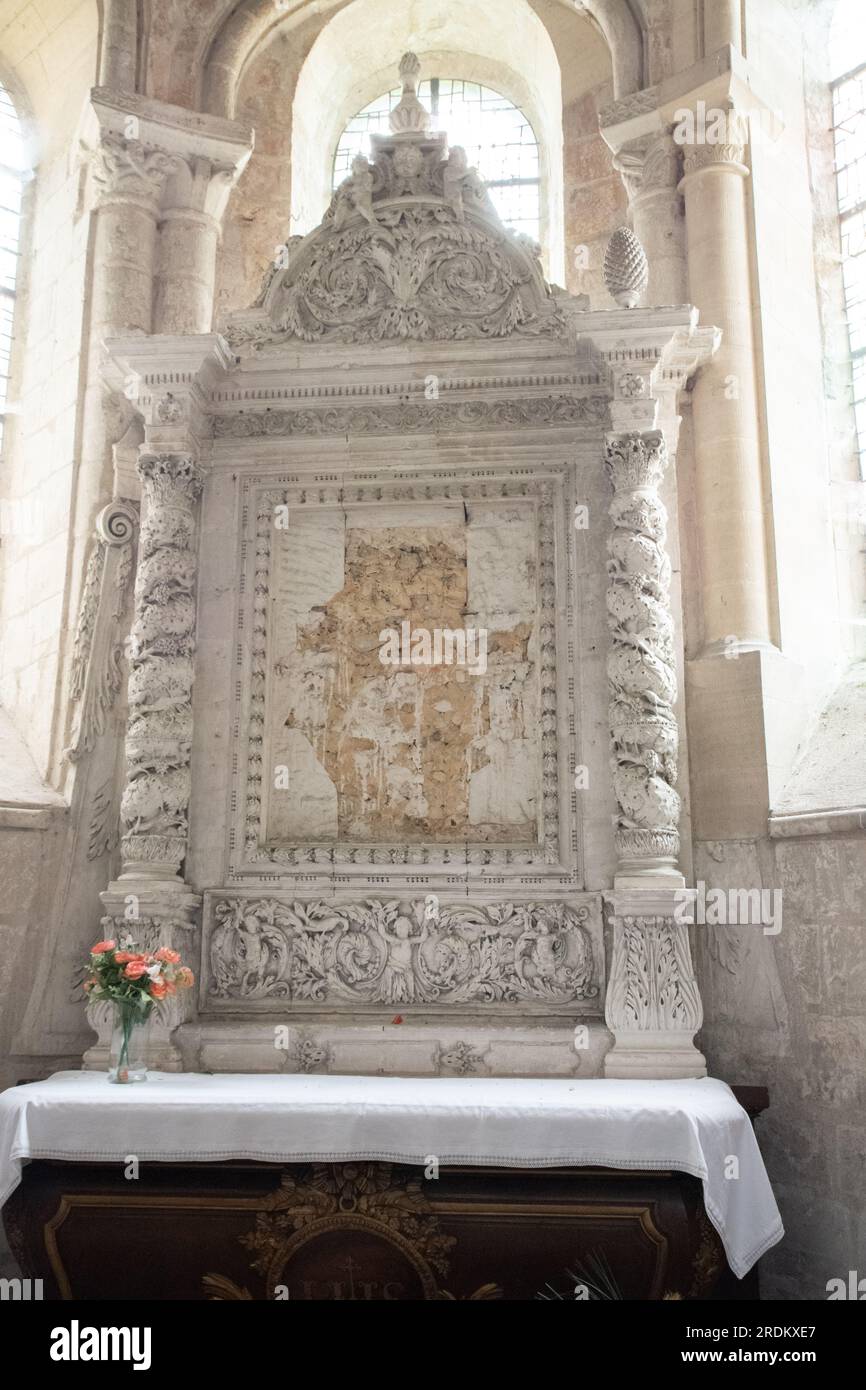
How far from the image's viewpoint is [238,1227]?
5.41 m

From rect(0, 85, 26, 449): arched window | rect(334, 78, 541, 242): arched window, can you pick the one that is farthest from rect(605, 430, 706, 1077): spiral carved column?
rect(0, 85, 26, 449): arched window

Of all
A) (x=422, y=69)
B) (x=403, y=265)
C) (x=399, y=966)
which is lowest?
(x=399, y=966)

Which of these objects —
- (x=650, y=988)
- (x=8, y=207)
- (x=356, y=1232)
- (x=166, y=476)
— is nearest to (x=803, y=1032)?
(x=650, y=988)

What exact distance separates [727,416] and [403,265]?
217cm

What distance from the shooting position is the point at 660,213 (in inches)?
336

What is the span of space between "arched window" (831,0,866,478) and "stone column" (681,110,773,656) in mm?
1137

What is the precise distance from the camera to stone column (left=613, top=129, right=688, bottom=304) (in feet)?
27.5

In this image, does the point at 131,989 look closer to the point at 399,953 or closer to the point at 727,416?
the point at 399,953

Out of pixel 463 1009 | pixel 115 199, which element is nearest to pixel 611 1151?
pixel 463 1009

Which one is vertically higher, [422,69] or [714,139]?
[422,69]

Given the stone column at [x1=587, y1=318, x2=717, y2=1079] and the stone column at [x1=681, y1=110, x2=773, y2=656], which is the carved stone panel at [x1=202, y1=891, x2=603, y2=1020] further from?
the stone column at [x1=681, y1=110, x2=773, y2=656]

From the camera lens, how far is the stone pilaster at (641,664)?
651 centimetres

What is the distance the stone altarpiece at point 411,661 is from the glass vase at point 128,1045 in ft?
1.09

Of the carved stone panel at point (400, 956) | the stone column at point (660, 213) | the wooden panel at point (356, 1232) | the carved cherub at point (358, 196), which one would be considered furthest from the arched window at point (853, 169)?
the wooden panel at point (356, 1232)
